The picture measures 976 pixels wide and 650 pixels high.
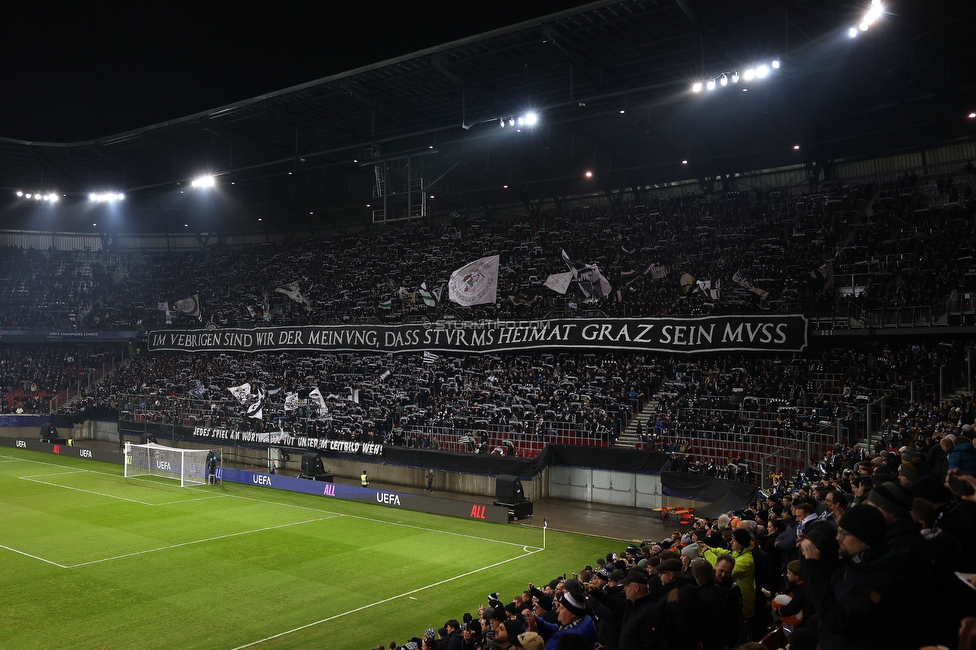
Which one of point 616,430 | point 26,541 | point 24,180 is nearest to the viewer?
point 26,541

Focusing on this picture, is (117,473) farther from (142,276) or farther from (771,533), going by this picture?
(771,533)

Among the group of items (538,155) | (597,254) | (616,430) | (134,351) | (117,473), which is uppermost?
(538,155)

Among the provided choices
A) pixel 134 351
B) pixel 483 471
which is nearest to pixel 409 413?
pixel 483 471

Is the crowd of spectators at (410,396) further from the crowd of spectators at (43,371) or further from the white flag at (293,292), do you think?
the crowd of spectators at (43,371)

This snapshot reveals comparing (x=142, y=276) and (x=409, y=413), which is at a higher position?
(x=142, y=276)

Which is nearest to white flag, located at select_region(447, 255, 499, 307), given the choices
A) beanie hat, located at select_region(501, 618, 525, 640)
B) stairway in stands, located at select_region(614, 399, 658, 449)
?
stairway in stands, located at select_region(614, 399, 658, 449)

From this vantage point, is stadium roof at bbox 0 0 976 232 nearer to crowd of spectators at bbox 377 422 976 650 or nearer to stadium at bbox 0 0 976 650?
stadium at bbox 0 0 976 650

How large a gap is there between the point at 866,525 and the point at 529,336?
32.1m

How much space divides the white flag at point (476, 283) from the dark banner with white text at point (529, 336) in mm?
1941

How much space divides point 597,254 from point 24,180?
45519 mm

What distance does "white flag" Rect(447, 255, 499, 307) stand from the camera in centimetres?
3997

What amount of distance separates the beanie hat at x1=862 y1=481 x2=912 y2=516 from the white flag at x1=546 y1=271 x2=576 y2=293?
3303 cm

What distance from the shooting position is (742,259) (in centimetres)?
3391

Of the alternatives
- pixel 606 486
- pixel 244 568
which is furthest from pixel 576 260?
pixel 244 568
